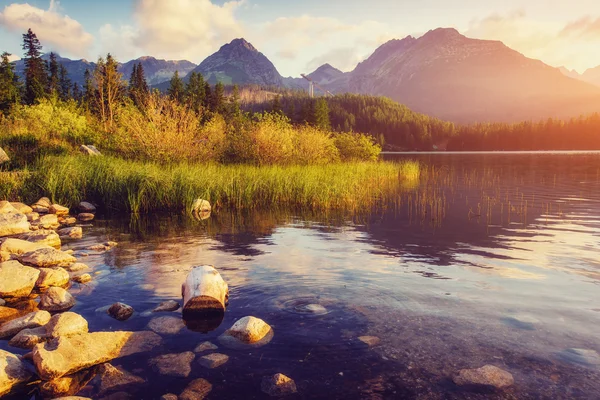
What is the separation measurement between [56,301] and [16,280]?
1307 millimetres

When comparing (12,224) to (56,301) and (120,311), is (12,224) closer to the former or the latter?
(56,301)

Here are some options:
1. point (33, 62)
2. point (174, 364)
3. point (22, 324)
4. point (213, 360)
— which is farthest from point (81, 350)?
point (33, 62)

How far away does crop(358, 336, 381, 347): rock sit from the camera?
573 centimetres

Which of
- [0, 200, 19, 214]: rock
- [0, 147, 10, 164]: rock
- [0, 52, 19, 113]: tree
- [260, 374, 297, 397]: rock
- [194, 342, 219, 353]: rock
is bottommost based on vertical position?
[260, 374, 297, 397]: rock

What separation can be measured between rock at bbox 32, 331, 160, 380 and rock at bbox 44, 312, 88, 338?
0.91 ft

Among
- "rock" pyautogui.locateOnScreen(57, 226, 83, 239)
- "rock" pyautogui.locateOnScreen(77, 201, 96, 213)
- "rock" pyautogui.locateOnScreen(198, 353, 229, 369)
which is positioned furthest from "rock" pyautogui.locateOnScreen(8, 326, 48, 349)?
"rock" pyautogui.locateOnScreen(77, 201, 96, 213)

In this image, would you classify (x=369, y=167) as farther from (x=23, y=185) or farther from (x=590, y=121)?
(x=590, y=121)

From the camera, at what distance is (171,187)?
62.1ft

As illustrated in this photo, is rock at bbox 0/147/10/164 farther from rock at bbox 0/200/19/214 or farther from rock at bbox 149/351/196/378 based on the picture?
rock at bbox 149/351/196/378

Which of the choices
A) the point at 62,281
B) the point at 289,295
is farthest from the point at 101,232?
the point at 289,295

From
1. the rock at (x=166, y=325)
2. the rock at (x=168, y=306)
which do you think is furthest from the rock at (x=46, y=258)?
the rock at (x=166, y=325)

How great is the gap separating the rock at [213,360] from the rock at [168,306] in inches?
75.1

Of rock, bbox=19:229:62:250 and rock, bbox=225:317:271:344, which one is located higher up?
rock, bbox=19:229:62:250

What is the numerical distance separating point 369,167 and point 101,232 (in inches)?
1033
